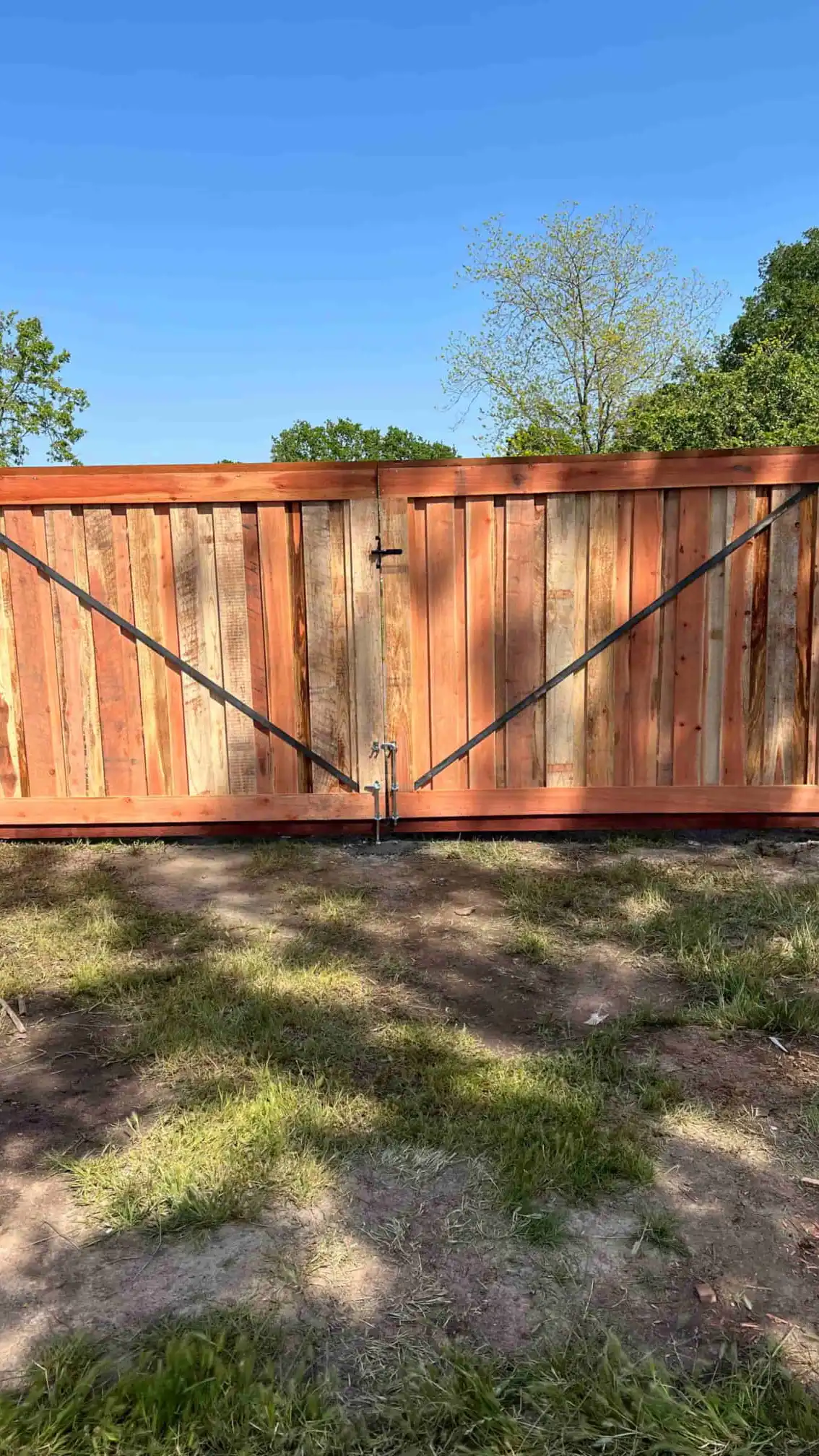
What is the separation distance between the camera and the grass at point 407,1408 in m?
1.41

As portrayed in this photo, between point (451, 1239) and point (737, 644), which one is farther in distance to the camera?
point (737, 644)

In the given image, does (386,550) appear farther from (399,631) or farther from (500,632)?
(500,632)

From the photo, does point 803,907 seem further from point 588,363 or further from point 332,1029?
point 588,363

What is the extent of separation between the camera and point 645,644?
15.3 feet

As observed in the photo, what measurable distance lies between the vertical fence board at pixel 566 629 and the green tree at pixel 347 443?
1082 inches

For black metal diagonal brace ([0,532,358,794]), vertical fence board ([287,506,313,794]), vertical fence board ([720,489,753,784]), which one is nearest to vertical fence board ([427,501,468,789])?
black metal diagonal brace ([0,532,358,794])

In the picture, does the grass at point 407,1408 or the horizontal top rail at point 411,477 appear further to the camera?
the horizontal top rail at point 411,477

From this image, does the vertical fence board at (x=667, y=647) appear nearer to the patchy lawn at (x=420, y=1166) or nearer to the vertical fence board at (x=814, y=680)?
the vertical fence board at (x=814, y=680)

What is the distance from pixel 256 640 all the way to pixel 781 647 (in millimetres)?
2671

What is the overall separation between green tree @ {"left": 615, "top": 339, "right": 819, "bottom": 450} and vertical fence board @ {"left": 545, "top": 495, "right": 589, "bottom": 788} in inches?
346

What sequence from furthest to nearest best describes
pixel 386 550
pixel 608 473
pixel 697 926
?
pixel 386 550, pixel 608 473, pixel 697 926

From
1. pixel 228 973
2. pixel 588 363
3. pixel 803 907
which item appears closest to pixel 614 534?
pixel 803 907

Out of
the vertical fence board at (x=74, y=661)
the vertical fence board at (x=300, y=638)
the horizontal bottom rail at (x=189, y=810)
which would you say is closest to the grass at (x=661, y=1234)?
the horizontal bottom rail at (x=189, y=810)

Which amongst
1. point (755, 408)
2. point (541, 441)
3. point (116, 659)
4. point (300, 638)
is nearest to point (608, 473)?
point (300, 638)
